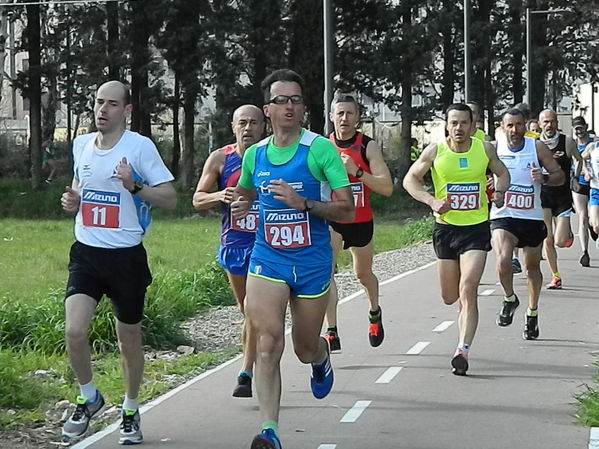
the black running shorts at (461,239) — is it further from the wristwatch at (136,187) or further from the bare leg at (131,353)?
the wristwatch at (136,187)

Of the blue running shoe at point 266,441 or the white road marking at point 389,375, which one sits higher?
the blue running shoe at point 266,441

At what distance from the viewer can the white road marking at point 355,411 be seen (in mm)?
8633

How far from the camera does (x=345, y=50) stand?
4444 centimetres

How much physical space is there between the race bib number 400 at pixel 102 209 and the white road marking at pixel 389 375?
113 inches

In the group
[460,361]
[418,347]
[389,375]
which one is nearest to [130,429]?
[389,375]

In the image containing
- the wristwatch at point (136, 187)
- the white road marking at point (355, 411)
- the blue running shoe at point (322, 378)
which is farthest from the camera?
the white road marking at point (355, 411)

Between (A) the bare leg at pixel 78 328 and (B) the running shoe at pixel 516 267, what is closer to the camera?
(A) the bare leg at pixel 78 328

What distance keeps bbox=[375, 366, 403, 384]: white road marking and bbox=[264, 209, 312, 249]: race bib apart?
8.83 ft

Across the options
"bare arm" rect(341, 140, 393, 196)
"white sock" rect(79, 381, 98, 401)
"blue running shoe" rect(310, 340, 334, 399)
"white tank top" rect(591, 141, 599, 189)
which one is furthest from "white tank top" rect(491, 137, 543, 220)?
"white sock" rect(79, 381, 98, 401)

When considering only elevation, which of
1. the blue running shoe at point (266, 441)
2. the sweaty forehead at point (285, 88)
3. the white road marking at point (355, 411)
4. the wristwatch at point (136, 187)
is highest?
the sweaty forehead at point (285, 88)

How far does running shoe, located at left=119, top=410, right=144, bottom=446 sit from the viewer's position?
26.0 ft

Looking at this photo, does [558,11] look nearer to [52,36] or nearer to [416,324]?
[52,36]

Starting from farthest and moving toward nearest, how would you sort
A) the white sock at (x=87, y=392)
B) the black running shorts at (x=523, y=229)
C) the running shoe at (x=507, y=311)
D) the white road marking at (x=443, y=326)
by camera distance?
the white road marking at (x=443, y=326) < the running shoe at (x=507, y=311) < the black running shorts at (x=523, y=229) < the white sock at (x=87, y=392)

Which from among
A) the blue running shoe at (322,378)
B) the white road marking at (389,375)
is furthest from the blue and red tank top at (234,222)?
the white road marking at (389,375)
